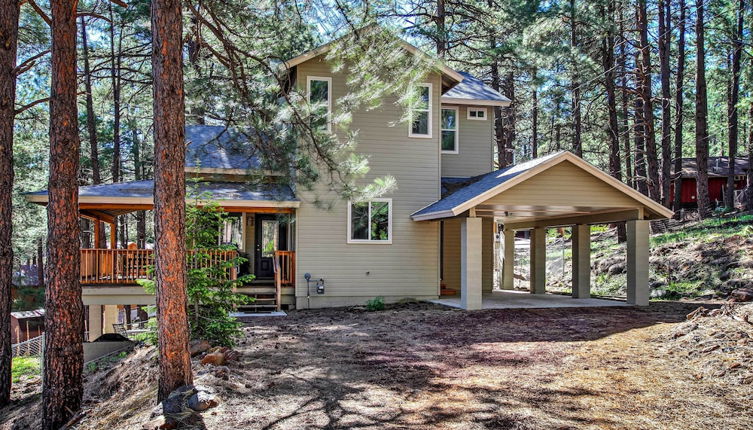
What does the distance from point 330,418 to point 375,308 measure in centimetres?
821

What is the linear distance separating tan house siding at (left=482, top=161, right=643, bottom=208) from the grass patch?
34.9ft

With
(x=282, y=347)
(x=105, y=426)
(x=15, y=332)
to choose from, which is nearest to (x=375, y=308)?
(x=282, y=347)

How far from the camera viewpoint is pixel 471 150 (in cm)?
1625

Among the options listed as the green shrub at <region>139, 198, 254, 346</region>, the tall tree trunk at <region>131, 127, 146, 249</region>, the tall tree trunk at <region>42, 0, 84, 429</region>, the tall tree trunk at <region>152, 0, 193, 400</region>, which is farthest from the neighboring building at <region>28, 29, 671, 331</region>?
the tall tree trunk at <region>131, 127, 146, 249</region>

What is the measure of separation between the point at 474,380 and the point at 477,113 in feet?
36.2

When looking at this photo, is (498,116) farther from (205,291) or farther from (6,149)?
(6,149)

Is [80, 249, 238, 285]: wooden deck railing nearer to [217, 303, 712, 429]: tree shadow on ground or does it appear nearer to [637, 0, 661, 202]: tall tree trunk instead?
[217, 303, 712, 429]: tree shadow on ground

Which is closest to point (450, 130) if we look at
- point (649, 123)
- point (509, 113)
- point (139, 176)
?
point (649, 123)

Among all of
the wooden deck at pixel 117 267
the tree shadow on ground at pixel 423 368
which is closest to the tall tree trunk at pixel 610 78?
the tree shadow on ground at pixel 423 368

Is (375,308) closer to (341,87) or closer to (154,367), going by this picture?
(341,87)

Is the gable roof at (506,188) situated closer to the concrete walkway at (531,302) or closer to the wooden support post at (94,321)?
the concrete walkway at (531,302)

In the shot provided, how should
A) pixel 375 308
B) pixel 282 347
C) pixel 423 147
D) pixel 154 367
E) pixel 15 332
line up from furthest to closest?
pixel 15 332 → pixel 423 147 → pixel 375 308 → pixel 282 347 → pixel 154 367

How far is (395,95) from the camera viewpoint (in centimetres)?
1384

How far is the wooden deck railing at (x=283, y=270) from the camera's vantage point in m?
13.6
